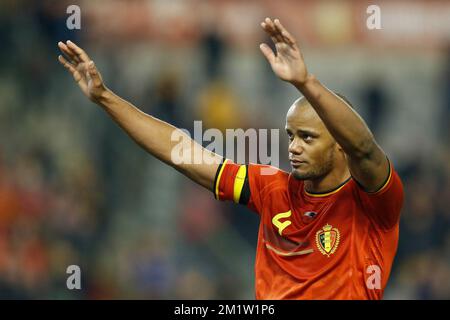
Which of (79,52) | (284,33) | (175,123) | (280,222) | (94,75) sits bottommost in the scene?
(280,222)

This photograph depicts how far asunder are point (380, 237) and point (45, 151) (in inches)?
248

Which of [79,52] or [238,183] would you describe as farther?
[238,183]

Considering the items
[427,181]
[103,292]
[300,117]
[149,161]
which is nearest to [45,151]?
[149,161]

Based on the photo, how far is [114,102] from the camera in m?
4.84

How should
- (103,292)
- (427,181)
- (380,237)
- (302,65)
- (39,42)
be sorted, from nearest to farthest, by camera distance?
(302,65) → (380,237) → (103,292) → (427,181) → (39,42)

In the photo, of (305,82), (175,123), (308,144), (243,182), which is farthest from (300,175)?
(175,123)

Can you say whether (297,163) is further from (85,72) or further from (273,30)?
(85,72)

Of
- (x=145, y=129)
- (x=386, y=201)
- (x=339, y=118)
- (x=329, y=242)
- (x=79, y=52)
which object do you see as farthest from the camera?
(x=145, y=129)

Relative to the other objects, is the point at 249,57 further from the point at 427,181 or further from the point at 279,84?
the point at 427,181

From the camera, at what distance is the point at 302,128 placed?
4609mm

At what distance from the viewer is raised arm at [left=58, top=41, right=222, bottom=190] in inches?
188

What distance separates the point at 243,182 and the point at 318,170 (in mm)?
483

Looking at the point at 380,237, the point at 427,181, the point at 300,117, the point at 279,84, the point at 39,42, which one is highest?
the point at 39,42

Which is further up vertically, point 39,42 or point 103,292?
point 39,42
